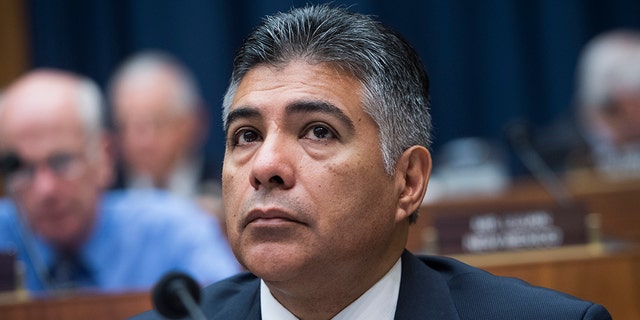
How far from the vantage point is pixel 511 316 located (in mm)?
1688

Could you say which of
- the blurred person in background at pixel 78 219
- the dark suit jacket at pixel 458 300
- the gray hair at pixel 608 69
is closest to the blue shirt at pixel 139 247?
the blurred person in background at pixel 78 219

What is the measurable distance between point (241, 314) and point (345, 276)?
26 cm

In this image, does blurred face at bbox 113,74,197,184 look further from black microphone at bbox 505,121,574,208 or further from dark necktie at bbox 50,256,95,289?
black microphone at bbox 505,121,574,208

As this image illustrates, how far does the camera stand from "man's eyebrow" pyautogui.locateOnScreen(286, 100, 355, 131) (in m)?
1.62

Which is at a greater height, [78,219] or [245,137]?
[245,137]

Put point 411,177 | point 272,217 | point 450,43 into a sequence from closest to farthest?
point 272,217 < point 411,177 < point 450,43

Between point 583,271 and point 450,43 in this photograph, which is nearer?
point 583,271

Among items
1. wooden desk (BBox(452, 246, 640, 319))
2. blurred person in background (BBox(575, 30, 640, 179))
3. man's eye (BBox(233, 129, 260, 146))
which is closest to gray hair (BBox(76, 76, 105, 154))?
wooden desk (BBox(452, 246, 640, 319))

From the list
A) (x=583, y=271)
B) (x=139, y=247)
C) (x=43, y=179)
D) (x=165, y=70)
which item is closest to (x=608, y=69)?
(x=165, y=70)

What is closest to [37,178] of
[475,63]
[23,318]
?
[23,318]

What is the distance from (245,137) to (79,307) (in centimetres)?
127

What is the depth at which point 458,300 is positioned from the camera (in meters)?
1.75

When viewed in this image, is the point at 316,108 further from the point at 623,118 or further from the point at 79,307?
the point at 623,118

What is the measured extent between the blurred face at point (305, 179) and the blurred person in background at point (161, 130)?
3.48 m
